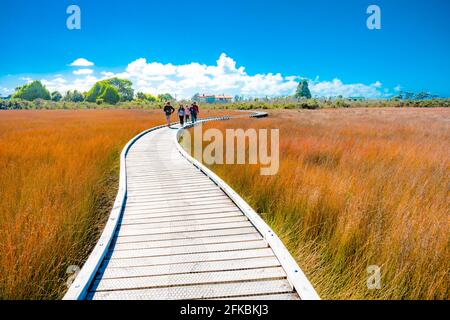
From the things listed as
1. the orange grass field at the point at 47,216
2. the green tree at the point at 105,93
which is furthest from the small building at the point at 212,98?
the orange grass field at the point at 47,216

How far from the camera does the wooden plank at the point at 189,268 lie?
323cm

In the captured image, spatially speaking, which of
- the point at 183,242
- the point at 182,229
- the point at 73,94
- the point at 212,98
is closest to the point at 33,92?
the point at 73,94

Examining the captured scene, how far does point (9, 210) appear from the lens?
14.6ft

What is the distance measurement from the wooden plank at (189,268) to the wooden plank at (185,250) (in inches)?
12.1

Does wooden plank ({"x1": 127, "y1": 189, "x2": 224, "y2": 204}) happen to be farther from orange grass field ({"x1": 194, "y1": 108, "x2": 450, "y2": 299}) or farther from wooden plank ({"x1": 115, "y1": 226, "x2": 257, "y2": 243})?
wooden plank ({"x1": 115, "y1": 226, "x2": 257, "y2": 243})

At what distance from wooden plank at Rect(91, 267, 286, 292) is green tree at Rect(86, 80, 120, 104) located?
106767mm

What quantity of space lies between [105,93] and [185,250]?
110 metres

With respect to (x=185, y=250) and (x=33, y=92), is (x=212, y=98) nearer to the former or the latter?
(x=33, y=92)
